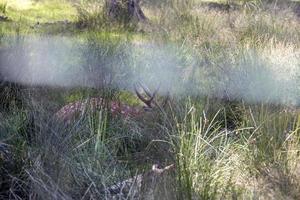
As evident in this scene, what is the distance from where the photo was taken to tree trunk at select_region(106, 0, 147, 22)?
7405 millimetres

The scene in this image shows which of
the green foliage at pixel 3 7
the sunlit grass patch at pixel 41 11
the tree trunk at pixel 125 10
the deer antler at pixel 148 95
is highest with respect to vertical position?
the deer antler at pixel 148 95

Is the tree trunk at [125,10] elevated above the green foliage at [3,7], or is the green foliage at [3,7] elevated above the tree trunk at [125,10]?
the tree trunk at [125,10]

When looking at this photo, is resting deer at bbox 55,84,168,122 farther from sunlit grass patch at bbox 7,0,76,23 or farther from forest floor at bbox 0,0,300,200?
sunlit grass patch at bbox 7,0,76,23

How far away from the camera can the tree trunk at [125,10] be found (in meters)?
7.41

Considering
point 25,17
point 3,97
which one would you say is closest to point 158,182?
point 3,97

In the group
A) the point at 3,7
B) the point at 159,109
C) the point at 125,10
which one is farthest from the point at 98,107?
the point at 3,7

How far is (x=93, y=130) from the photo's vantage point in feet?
10.6

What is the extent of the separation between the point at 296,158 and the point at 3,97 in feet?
6.69

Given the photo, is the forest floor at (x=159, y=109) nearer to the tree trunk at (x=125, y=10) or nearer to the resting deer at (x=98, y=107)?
the resting deer at (x=98, y=107)

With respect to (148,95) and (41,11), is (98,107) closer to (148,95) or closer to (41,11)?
(148,95)

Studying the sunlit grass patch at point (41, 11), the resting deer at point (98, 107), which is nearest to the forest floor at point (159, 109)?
the resting deer at point (98, 107)

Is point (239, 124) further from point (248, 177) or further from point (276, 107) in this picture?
point (248, 177)

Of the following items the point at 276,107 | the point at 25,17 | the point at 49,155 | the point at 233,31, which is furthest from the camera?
the point at 25,17

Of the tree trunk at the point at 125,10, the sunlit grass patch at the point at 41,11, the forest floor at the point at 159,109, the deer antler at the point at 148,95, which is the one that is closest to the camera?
the forest floor at the point at 159,109
